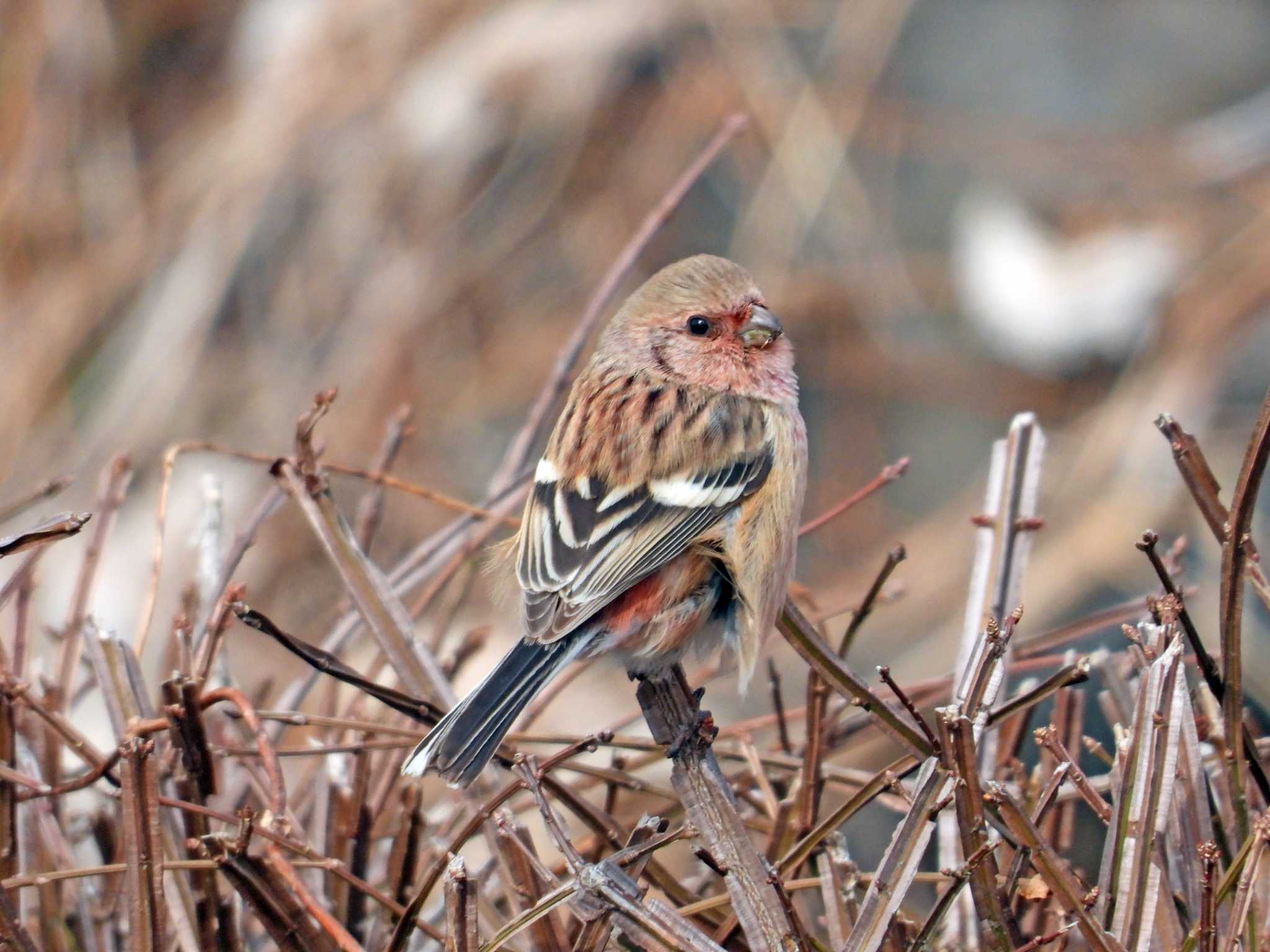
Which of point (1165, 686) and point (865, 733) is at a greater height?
point (865, 733)

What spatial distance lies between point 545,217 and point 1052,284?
2.48m

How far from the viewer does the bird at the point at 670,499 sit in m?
2.51

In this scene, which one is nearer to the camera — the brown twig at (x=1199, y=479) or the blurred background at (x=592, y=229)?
the brown twig at (x=1199, y=479)

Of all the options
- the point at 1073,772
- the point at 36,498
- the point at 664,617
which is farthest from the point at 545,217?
the point at 1073,772

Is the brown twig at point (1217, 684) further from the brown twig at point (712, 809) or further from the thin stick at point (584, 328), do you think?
the thin stick at point (584, 328)

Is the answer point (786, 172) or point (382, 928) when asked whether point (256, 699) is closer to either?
point (382, 928)

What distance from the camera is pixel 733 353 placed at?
9.95 feet

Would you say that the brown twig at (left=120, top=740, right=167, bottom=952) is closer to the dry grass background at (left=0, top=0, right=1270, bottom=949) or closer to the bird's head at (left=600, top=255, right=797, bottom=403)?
the bird's head at (left=600, top=255, right=797, bottom=403)

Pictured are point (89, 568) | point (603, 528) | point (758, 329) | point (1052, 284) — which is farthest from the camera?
point (1052, 284)

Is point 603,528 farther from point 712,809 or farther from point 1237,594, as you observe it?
point 1237,594

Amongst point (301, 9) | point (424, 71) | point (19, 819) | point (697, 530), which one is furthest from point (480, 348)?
point (19, 819)

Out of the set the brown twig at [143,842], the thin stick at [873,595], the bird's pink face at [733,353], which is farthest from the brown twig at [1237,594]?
the bird's pink face at [733,353]

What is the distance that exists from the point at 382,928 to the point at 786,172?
5507 millimetres

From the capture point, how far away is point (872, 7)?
7.13 meters
